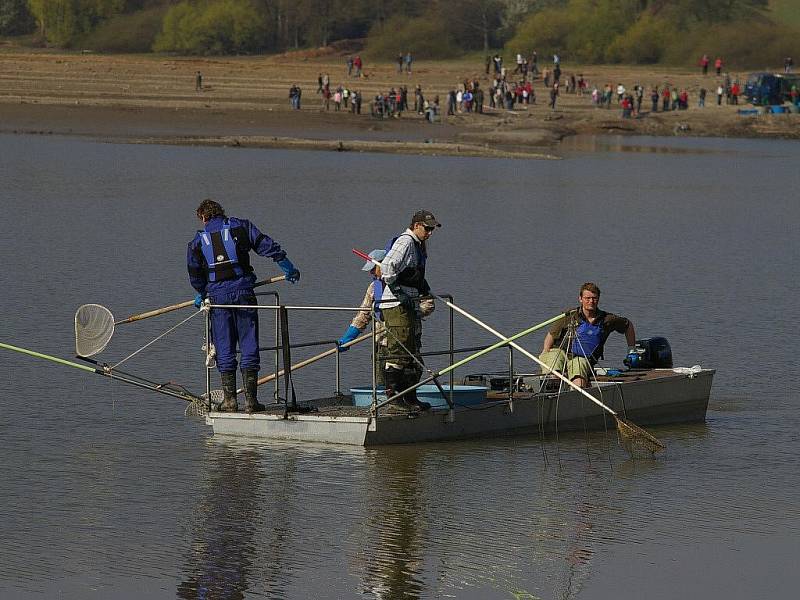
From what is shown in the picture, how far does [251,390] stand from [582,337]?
288 centimetres

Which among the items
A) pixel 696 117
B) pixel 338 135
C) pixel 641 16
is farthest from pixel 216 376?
pixel 641 16

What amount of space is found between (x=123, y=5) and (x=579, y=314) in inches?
3528

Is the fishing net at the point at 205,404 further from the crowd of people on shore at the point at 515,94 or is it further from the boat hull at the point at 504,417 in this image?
the crowd of people on shore at the point at 515,94

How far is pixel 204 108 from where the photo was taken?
204ft

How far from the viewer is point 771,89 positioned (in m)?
69.6

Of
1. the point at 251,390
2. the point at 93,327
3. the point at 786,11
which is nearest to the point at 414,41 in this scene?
the point at 786,11

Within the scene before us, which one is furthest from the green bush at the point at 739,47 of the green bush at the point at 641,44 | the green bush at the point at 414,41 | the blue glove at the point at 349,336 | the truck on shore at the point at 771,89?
the blue glove at the point at 349,336

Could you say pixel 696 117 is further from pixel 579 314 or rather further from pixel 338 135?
pixel 579 314

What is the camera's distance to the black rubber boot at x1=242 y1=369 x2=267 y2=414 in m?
13.0

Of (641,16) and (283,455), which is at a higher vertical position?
(641,16)

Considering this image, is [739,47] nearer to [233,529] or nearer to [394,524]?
[394,524]

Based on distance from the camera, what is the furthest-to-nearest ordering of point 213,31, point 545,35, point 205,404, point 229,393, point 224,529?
point 545,35 < point 213,31 < point 205,404 < point 229,393 < point 224,529

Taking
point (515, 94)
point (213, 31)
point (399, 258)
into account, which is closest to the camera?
point (399, 258)

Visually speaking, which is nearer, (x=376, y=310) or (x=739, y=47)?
(x=376, y=310)
